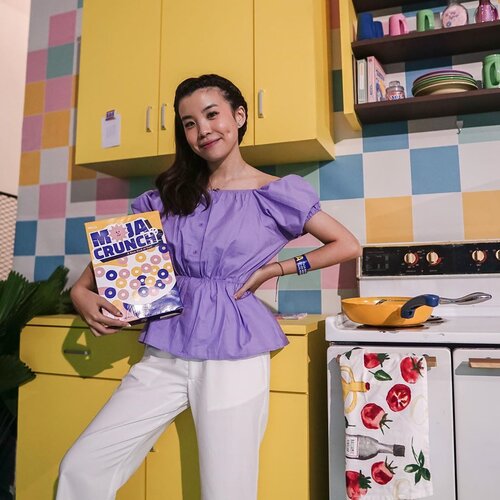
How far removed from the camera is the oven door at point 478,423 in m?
1.22

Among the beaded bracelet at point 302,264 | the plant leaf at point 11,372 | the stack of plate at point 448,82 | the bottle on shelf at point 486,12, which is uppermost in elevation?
the bottle on shelf at point 486,12

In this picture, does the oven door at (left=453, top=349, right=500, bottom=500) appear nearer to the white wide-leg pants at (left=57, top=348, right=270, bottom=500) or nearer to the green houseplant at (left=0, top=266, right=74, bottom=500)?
the white wide-leg pants at (left=57, top=348, right=270, bottom=500)

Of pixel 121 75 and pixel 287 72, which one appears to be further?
pixel 121 75

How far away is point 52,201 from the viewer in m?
2.53

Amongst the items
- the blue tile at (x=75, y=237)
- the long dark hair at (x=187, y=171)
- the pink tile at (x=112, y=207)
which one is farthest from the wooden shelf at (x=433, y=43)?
the blue tile at (x=75, y=237)

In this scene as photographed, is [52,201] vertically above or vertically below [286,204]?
above

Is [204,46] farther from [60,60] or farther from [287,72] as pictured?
[60,60]

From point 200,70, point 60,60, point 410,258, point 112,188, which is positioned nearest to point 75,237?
point 112,188

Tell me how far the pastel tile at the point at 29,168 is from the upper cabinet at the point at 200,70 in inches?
26.6

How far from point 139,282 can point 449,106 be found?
4.30 ft

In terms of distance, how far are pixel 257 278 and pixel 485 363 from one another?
2.01 ft

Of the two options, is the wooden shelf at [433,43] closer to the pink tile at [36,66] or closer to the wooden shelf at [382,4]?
the wooden shelf at [382,4]

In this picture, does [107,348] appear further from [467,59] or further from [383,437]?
[467,59]

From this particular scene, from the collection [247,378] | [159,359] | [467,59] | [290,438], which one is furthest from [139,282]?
[467,59]
